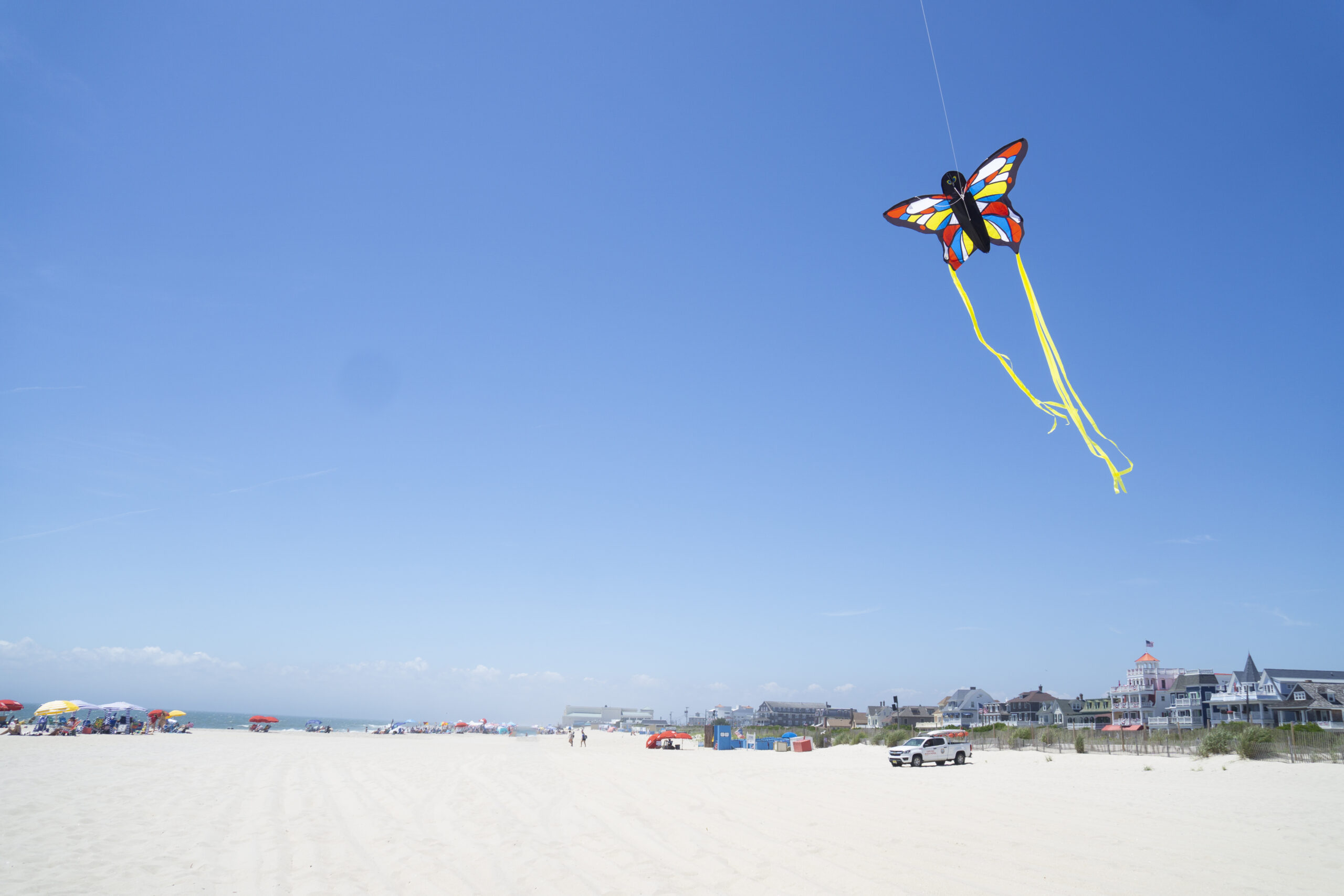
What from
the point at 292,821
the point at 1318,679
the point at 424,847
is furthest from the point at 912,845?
the point at 1318,679

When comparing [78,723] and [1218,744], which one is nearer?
[1218,744]

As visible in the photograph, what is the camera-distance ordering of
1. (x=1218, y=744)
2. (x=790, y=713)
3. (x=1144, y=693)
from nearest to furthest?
(x=1218, y=744)
(x=1144, y=693)
(x=790, y=713)

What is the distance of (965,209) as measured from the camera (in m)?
6.65

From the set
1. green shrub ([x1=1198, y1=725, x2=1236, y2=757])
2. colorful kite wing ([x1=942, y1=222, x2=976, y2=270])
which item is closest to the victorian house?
green shrub ([x1=1198, y1=725, x2=1236, y2=757])

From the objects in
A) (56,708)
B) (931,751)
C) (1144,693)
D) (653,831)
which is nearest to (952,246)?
(653,831)

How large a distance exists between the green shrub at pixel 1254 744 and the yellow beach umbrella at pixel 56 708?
4875 centimetres

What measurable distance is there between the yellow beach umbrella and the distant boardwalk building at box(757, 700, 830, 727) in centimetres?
10314

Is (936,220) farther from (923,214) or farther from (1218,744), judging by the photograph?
(1218,744)

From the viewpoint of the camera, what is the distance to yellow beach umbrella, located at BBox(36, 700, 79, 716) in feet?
110

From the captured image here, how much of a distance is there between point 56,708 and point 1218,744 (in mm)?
49218

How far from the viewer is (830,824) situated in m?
10.6

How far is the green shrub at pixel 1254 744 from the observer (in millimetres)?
21266

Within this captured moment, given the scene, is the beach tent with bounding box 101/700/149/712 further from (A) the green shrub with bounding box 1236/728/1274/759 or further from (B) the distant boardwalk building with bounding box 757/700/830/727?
(B) the distant boardwalk building with bounding box 757/700/830/727

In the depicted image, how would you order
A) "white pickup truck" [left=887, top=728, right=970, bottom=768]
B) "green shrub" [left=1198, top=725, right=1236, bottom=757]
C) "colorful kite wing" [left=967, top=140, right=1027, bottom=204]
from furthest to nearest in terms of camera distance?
"white pickup truck" [left=887, top=728, right=970, bottom=768] → "green shrub" [left=1198, top=725, right=1236, bottom=757] → "colorful kite wing" [left=967, top=140, right=1027, bottom=204]
